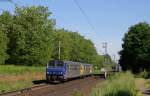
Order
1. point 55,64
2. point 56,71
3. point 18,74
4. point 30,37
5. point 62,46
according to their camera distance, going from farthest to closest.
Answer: point 62,46 < point 30,37 < point 18,74 < point 55,64 < point 56,71

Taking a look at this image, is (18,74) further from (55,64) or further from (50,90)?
(50,90)

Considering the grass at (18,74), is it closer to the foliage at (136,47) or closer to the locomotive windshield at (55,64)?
the locomotive windshield at (55,64)

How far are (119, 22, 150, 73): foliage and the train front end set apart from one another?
2870cm

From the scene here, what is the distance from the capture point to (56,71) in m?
52.5

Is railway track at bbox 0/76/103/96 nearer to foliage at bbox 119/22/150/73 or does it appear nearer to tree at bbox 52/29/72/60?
foliage at bbox 119/22/150/73

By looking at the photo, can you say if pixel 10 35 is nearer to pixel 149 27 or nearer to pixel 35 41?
pixel 35 41

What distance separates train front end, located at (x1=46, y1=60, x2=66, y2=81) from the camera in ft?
172

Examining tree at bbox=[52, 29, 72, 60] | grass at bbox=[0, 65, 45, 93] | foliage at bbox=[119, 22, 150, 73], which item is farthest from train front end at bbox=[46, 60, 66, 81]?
tree at bbox=[52, 29, 72, 60]

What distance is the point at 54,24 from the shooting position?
93875 mm

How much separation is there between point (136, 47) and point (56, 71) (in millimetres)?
34372

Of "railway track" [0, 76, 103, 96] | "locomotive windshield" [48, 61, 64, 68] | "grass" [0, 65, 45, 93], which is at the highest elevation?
"locomotive windshield" [48, 61, 64, 68]

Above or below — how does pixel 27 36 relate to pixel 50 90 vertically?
above

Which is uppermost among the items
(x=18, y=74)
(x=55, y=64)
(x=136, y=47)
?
(x=136, y=47)

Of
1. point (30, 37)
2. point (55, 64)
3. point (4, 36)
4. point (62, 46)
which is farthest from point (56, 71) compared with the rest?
point (62, 46)
